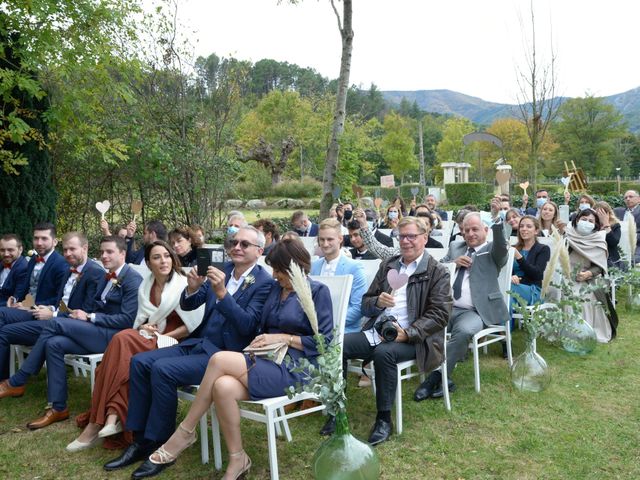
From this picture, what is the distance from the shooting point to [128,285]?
450cm

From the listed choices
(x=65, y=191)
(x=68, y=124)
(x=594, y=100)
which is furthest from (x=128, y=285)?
(x=594, y=100)

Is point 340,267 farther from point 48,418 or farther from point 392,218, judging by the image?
point 392,218

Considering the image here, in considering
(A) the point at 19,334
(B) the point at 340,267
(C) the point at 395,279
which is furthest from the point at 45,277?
(C) the point at 395,279

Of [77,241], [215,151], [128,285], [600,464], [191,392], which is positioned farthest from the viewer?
[215,151]

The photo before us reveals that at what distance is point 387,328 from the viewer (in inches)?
151

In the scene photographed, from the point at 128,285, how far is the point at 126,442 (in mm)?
1194

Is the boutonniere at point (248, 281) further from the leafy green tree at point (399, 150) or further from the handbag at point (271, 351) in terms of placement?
the leafy green tree at point (399, 150)

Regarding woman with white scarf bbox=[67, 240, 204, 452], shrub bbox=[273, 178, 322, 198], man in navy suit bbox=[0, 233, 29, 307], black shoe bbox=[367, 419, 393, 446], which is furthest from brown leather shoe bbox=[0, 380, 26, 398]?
Result: shrub bbox=[273, 178, 322, 198]

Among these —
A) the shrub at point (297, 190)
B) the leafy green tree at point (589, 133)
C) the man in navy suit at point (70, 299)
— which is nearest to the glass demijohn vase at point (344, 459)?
the man in navy suit at point (70, 299)

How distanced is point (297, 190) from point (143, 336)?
28.6m

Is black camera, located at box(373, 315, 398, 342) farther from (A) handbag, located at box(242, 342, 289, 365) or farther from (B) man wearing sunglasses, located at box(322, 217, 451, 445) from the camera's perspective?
(A) handbag, located at box(242, 342, 289, 365)

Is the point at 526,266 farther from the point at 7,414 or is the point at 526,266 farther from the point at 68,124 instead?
the point at 68,124

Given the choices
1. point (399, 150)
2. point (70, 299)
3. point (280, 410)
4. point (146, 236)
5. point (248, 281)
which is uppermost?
point (399, 150)

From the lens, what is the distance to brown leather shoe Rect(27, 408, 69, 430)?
4.22m
